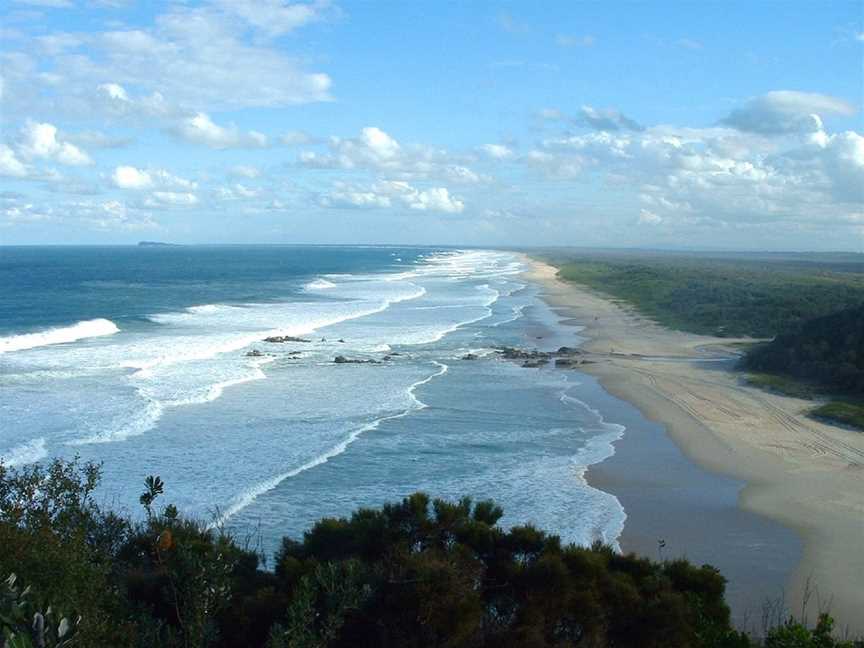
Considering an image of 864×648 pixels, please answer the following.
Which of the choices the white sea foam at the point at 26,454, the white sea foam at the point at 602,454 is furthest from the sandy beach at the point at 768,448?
the white sea foam at the point at 26,454

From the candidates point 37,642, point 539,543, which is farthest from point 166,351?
point 37,642

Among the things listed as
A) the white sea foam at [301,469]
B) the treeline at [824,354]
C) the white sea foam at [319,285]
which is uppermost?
the treeline at [824,354]

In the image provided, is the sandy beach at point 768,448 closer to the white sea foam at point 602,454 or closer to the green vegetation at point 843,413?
the white sea foam at point 602,454

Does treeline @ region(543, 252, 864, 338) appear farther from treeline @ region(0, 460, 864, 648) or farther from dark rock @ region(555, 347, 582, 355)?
treeline @ region(0, 460, 864, 648)

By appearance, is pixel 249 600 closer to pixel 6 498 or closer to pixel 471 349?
pixel 6 498

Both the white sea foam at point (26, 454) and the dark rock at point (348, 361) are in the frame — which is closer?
the white sea foam at point (26, 454)

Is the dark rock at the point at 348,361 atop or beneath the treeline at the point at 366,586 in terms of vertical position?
beneath

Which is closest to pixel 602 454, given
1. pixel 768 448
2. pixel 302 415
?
pixel 768 448
